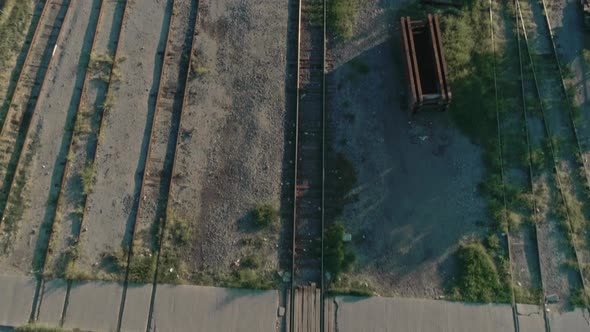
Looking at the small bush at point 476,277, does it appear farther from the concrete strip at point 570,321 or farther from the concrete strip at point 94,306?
the concrete strip at point 94,306

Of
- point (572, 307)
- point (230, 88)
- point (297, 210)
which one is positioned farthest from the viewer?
point (230, 88)

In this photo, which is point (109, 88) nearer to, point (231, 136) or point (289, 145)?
point (231, 136)

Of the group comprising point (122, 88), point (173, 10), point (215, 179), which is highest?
point (173, 10)

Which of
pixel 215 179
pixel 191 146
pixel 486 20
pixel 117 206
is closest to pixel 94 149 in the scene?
pixel 117 206

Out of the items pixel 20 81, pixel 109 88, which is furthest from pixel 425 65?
pixel 20 81

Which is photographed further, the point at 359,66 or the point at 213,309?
the point at 359,66

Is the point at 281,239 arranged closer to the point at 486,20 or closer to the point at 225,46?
the point at 225,46
